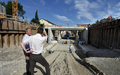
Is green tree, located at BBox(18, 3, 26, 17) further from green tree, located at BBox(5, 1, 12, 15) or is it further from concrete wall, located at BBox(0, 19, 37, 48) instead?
concrete wall, located at BBox(0, 19, 37, 48)

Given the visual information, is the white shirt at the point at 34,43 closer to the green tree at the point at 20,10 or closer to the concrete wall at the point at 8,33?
the concrete wall at the point at 8,33

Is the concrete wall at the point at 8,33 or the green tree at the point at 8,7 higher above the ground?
the green tree at the point at 8,7

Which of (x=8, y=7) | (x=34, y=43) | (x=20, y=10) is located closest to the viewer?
(x=34, y=43)

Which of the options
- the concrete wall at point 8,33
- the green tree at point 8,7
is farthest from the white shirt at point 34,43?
the green tree at point 8,7

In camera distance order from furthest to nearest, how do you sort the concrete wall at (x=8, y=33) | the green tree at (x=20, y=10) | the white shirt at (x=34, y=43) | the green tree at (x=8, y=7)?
the green tree at (x=20, y=10) → the green tree at (x=8, y=7) → the concrete wall at (x=8, y=33) → the white shirt at (x=34, y=43)

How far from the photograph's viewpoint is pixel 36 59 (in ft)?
7.04

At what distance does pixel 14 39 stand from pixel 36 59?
12.0m

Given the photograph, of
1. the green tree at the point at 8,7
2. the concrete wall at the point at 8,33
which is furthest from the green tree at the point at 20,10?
the concrete wall at the point at 8,33

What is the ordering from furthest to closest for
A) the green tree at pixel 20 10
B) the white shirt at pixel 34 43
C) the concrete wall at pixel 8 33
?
the green tree at pixel 20 10 < the concrete wall at pixel 8 33 < the white shirt at pixel 34 43

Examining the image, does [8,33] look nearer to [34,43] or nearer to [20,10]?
[34,43]

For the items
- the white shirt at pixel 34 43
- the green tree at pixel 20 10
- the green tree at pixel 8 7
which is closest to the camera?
the white shirt at pixel 34 43

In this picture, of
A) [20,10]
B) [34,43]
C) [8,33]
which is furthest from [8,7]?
[34,43]

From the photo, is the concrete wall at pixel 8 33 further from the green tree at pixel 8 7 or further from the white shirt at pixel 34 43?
the green tree at pixel 8 7

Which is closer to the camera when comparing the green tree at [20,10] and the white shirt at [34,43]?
the white shirt at [34,43]
